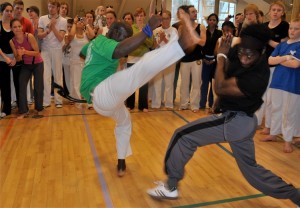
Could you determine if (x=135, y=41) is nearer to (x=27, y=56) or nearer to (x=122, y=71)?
(x=122, y=71)

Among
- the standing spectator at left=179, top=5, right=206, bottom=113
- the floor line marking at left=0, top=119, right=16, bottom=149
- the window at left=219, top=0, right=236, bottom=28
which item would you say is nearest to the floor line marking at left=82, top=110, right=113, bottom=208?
the floor line marking at left=0, top=119, right=16, bottom=149

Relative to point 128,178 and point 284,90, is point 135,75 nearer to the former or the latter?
point 128,178

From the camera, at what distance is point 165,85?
5918 mm

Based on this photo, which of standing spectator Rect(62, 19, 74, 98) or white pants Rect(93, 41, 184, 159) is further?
standing spectator Rect(62, 19, 74, 98)

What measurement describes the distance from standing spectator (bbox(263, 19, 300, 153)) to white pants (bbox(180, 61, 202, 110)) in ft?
5.70

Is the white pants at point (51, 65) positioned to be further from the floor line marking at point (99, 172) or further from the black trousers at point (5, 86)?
the floor line marking at point (99, 172)

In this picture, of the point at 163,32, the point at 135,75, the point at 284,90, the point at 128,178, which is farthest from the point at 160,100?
the point at 135,75

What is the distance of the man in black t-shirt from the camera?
2211 mm

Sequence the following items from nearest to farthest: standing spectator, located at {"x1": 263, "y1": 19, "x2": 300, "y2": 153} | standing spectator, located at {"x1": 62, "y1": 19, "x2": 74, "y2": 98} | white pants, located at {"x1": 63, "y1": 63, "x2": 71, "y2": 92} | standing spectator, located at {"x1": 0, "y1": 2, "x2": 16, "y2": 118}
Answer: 1. standing spectator, located at {"x1": 263, "y1": 19, "x2": 300, "y2": 153}
2. standing spectator, located at {"x1": 0, "y1": 2, "x2": 16, "y2": 118}
3. standing spectator, located at {"x1": 62, "y1": 19, "x2": 74, "y2": 98}
4. white pants, located at {"x1": 63, "y1": 63, "x2": 71, "y2": 92}

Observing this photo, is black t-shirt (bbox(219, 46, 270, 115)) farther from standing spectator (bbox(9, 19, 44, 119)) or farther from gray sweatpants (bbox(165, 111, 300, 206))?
standing spectator (bbox(9, 19, 44, 119))

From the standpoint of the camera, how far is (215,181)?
123 inches

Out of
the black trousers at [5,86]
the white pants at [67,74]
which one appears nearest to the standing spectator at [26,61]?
the black trousers at [5,86]

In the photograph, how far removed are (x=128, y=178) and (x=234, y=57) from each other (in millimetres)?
1593

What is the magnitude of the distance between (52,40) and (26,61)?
0.69 meters
